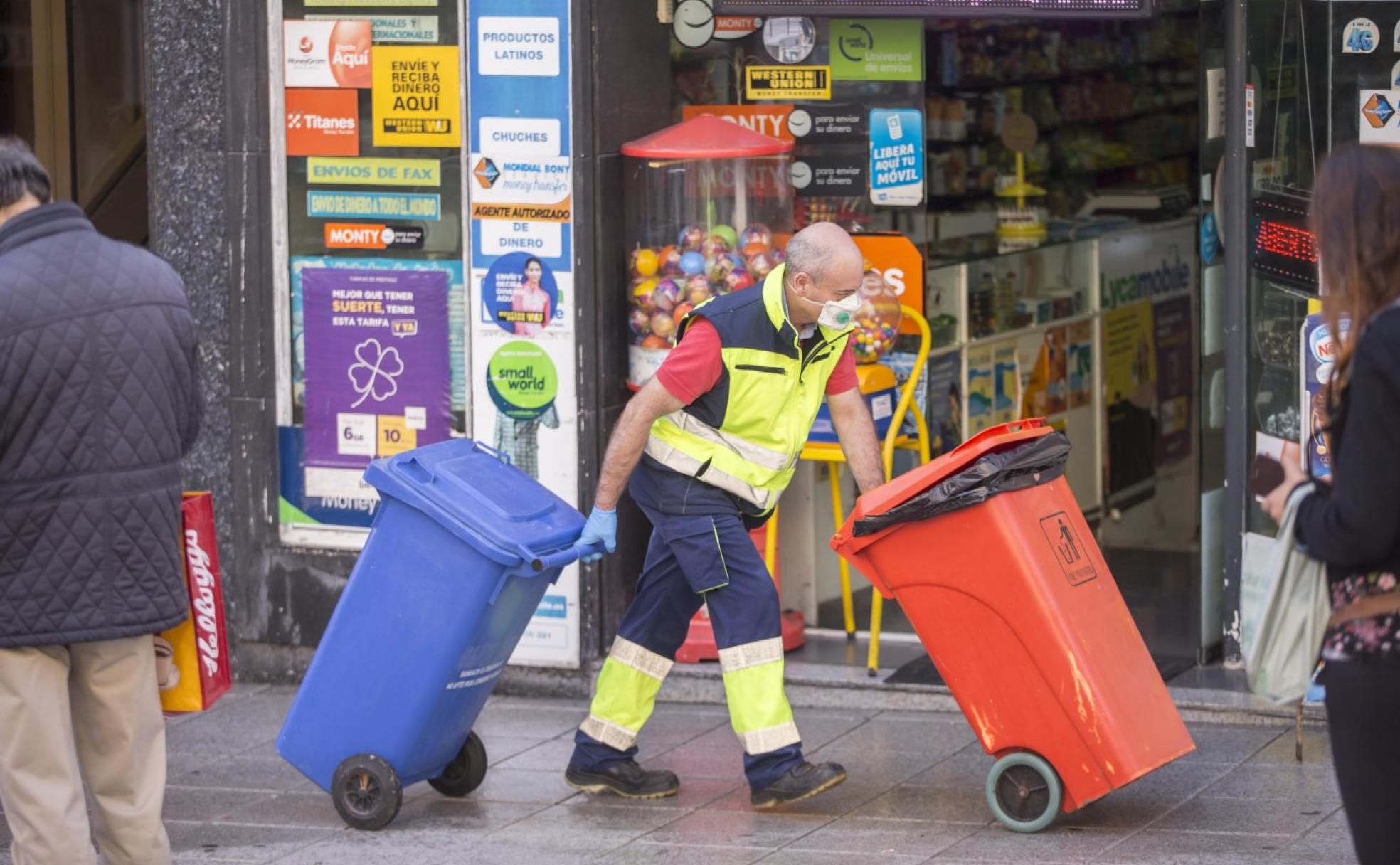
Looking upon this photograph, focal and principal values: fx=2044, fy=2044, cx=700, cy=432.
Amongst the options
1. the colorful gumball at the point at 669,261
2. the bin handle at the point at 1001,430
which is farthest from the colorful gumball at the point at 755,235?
the bin handle at the point at 1001,430

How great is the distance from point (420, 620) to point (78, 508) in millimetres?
1160

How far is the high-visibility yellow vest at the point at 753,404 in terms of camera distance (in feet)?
18.6

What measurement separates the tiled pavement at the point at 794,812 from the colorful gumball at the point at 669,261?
61.3 inches

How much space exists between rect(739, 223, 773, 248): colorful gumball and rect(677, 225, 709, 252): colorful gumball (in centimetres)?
13

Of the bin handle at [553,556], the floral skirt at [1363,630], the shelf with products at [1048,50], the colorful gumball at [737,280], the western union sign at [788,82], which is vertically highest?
the shelf with products at [1048,50]

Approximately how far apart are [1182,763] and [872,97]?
2606 mm

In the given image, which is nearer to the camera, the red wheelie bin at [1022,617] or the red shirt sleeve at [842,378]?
the red wheelie bin at [1022,617]

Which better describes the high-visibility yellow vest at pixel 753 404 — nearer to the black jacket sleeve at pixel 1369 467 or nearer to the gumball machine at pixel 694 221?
the gumball machine at pixel 694 221

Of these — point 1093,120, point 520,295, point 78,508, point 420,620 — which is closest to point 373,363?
point 520,295

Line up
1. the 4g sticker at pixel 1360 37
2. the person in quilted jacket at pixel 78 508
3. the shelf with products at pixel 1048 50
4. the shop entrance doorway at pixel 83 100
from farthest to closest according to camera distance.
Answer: the shop entrance doorway at pixel 83 100 < the shelf with products at pixel 1048 50 < the 4g sticker at pixel 1360 37 < the person in quilted jacket at pixel 78 508

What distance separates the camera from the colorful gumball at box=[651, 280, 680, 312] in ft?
23.1

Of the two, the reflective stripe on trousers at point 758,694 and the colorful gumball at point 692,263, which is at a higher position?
the colorful gumball at point 692,263

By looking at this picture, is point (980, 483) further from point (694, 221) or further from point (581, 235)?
point (581, 235)

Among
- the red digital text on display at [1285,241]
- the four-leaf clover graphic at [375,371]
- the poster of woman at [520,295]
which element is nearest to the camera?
the red digital text on display at [1285,241]
